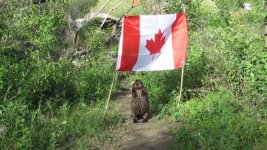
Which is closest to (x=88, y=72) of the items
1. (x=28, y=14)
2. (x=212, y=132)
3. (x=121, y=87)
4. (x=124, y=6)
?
(x=121, y=87)

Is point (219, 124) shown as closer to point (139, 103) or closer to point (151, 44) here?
point (139, 103)

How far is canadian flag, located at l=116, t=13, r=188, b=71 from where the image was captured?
26.0ft

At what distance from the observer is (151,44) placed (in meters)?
8.01

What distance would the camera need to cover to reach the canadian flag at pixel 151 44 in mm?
7914

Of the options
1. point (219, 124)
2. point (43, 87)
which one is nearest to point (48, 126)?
point (43, 87)

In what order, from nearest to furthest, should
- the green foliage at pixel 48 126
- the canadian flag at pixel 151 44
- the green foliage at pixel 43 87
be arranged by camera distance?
the green foliage at pixel 48 126
the green foliage at pixel 43 87
the canadian flag at pixel 151 44

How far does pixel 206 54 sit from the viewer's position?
888 centimetres

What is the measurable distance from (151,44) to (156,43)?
0.34ft

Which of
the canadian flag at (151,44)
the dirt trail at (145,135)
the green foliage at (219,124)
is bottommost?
the dirt trail at (145,135)

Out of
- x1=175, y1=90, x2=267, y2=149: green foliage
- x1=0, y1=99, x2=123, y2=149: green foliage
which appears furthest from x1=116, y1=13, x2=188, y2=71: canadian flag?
x1=0, y1=99, x2=123, y2=149: green foliage

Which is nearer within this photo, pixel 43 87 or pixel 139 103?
pixel 139 103

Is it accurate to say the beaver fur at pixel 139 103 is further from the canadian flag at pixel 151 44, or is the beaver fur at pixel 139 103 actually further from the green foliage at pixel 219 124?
the green foliage at pixel 219 124

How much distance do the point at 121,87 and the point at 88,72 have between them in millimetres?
1376

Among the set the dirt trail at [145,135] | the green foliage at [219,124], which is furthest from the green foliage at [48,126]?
the green foliage at [219,124]
